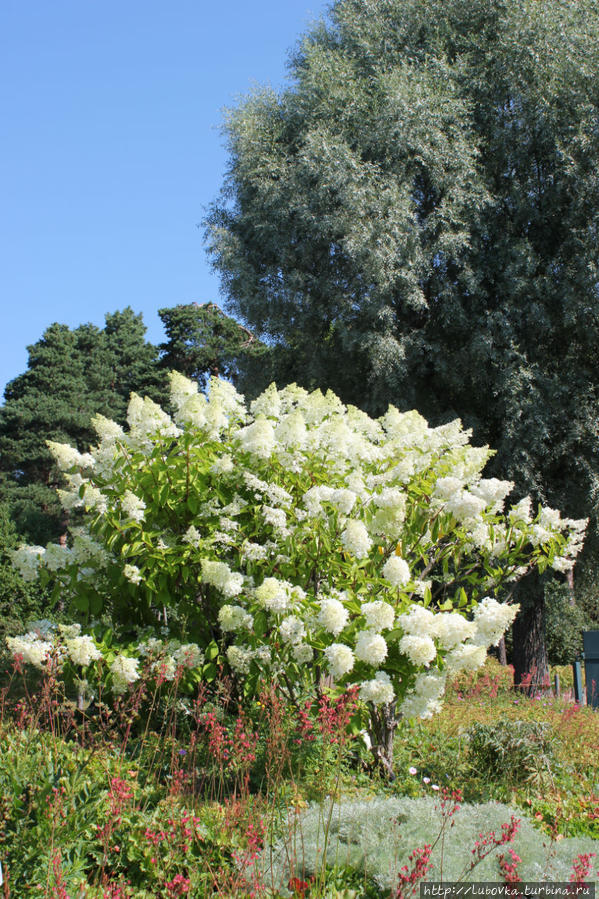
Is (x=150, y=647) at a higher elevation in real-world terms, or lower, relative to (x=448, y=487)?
lower

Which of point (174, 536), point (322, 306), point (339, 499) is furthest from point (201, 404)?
point (322, 306)

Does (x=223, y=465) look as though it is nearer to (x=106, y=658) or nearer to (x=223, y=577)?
(x=223, y=577)

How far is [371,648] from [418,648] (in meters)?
0.24

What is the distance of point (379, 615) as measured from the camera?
392 cm

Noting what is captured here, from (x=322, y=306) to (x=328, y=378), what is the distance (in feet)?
3.70

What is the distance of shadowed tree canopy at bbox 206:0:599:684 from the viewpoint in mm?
9828

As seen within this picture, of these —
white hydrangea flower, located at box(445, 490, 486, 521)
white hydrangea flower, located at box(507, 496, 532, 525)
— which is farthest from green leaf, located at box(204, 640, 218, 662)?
white hydrangea flower, located at box(507, 496, 532, 525)

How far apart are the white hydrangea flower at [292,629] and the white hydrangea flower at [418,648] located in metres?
0.63

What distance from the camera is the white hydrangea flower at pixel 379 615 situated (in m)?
3.91

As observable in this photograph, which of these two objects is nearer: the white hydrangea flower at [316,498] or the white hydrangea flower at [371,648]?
the white hydrangea flower at [371,648]

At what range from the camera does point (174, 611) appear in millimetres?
5859

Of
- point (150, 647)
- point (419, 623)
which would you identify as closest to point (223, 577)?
point (150, 647)

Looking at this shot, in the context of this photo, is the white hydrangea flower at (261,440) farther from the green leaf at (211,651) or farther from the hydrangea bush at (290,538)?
the green leaf at (211,651)

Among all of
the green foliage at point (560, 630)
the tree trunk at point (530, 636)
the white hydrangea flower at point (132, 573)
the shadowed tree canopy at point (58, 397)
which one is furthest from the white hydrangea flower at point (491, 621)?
the shadowed tree canopy at point (58, 397)
